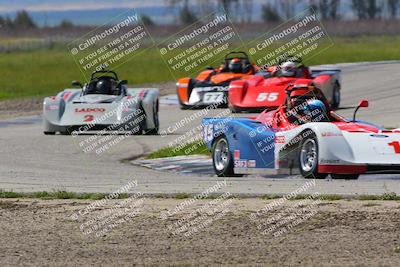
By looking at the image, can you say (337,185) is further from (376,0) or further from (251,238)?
(376,0)

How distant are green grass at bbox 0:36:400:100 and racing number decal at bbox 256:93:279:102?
13472 mm

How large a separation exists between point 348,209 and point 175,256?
111 inches

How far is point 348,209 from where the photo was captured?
12445 mm

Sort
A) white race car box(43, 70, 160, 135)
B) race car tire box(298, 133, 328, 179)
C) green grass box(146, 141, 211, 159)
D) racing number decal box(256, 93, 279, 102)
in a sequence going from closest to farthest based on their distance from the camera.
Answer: race car tire box(298, 133, 328, 179), green grass box(146, 141, 211, 159), white race car box(43, 70, 160, 135), racing number decal box(256, 93, 279, 102)

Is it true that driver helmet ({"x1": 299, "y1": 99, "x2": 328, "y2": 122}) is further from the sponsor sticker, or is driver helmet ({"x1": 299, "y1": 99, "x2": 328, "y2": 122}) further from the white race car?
the sponsor sticker

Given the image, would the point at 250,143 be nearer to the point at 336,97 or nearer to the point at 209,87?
the point at 336,97

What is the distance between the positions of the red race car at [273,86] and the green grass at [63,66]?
1289 centimetres

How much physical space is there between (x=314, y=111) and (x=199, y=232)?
611 centimetres

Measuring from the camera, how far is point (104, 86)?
85.4 feet

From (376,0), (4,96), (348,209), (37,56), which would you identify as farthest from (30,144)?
(376,0)

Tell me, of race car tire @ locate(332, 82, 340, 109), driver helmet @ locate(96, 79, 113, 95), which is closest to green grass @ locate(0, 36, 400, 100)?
race car tire @ locate(332, 82, 340, 109)

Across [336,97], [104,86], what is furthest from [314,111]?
[336,97]

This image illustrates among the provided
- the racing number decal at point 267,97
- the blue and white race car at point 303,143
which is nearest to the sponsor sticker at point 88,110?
the racing number decal at point 267,97

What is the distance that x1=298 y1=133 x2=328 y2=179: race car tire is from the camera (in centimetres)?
1580
